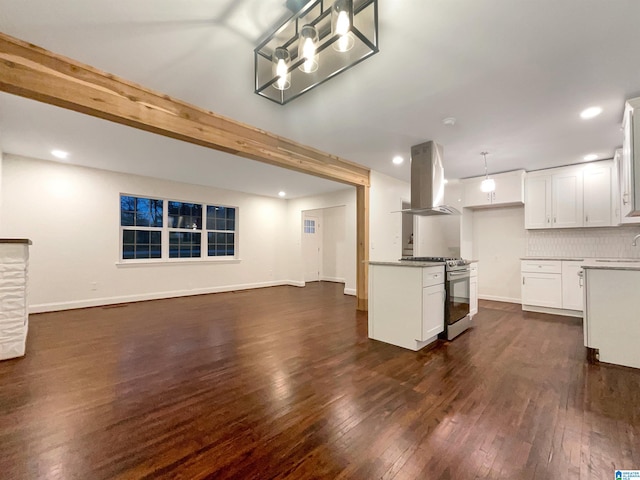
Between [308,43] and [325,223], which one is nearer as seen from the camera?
[308,43]

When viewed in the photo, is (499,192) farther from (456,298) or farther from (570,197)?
(456,298)

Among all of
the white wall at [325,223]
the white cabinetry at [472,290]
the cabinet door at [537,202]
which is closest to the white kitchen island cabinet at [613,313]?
the white cabinetry at [472,290]

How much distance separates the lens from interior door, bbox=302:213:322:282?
28.6 ft

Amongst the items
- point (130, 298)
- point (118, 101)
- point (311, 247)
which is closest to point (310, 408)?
point (118, 101)

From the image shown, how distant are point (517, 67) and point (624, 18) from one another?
0.60 metres

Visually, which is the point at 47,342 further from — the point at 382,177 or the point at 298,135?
the point at 382,177

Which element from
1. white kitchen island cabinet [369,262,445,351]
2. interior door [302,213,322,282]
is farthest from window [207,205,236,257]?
white kitchen island cabinet [369,262,445,351]

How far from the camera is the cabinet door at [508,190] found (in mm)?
5273

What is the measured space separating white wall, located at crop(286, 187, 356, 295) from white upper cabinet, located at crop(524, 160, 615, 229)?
11.5 ft

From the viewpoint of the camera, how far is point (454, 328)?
356 cm

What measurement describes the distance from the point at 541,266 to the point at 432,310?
299cm

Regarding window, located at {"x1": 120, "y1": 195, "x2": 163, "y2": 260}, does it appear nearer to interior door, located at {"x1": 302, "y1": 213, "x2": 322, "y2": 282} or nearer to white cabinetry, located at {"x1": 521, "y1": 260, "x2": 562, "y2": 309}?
interior door, located at {"x1": 302, "y1": 213, "x2": 322, "y2": 282}

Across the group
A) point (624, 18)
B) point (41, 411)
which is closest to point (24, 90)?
point (41, 411)

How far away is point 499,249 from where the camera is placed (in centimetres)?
597
